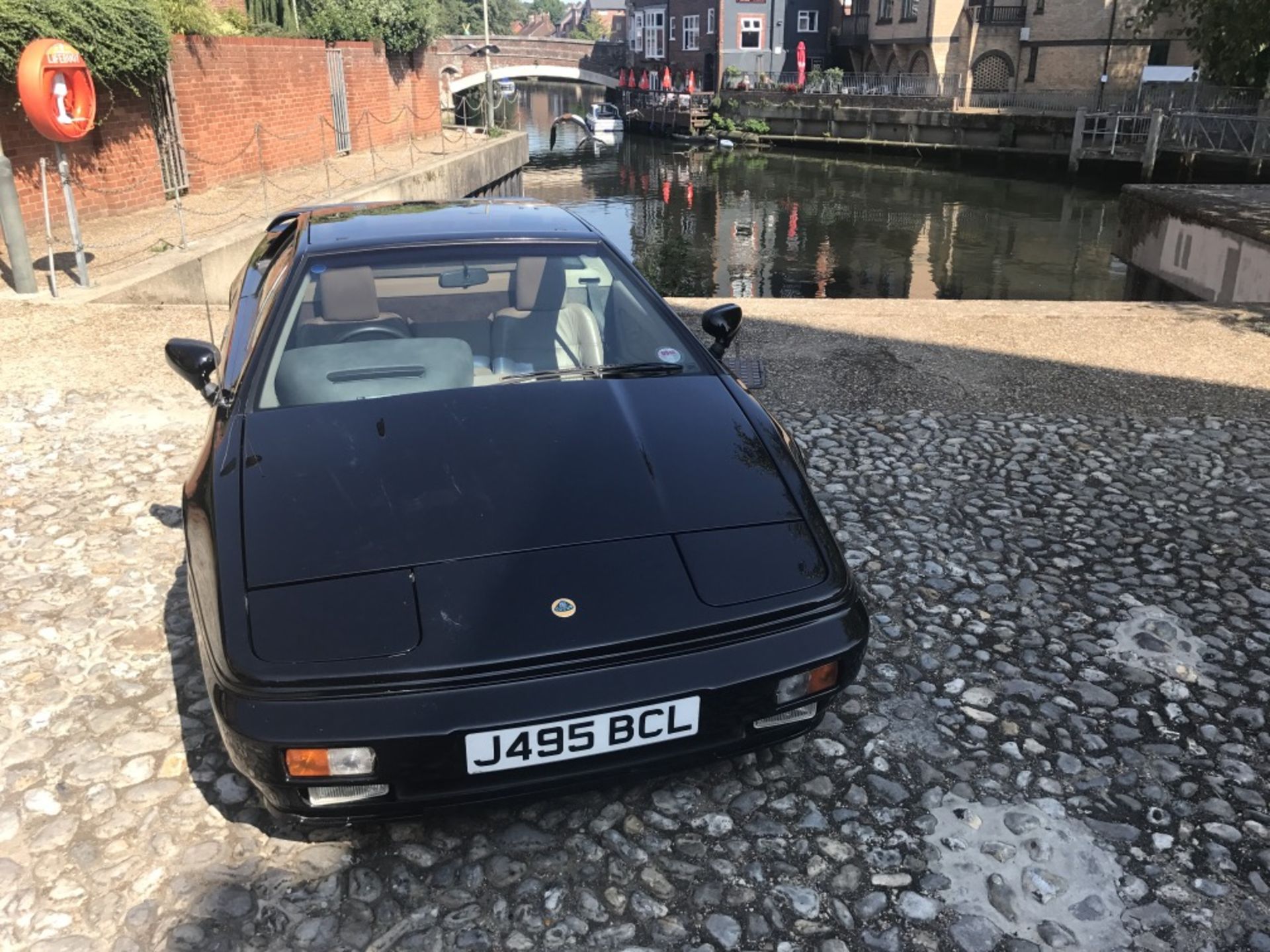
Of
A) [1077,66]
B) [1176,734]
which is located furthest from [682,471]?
[1077,66]

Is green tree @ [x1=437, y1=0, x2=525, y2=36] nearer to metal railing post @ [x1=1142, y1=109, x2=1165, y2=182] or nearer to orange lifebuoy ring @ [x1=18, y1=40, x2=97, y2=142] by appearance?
metal railing post @ [x1=1142, y1=109, x2=1165, y2=182]

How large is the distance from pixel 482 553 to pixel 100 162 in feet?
44.6

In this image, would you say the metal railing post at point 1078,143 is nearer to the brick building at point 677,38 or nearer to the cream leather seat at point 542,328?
the brick building at point 677,38

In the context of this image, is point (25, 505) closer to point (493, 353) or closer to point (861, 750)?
point (493, 353)

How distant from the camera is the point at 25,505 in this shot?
4898 millimetres

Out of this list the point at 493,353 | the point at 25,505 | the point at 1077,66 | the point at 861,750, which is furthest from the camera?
the point at 1077,66

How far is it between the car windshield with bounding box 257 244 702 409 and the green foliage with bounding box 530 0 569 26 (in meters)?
183

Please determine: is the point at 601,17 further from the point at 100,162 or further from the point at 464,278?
the point at 464,278

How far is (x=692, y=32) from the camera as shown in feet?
209

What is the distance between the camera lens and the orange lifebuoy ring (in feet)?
28.3

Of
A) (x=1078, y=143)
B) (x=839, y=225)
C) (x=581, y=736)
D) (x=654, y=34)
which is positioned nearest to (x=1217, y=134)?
(x=1078, y=143)

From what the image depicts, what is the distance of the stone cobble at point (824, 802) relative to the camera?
2.47 meters

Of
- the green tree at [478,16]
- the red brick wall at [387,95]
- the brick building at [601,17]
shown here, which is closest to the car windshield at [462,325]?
the red brick wall at [387,95]

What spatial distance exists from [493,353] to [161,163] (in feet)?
45.7
